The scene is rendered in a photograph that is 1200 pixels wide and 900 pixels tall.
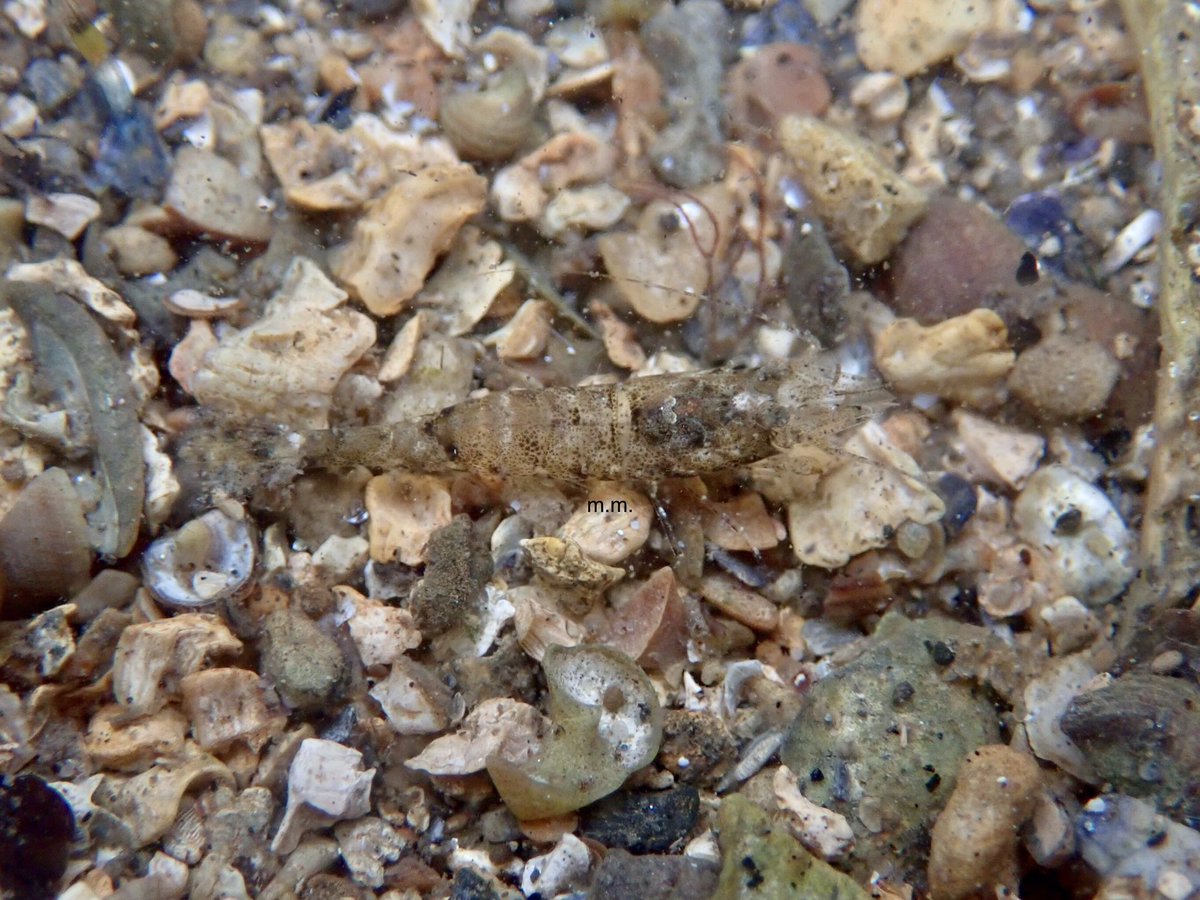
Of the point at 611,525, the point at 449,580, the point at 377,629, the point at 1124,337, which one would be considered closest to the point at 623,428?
the point at 611,525

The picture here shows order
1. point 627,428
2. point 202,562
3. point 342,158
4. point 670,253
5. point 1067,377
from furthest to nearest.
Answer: point 342,158
point 670,253
point 627,428
point 1067,377
point 202,562

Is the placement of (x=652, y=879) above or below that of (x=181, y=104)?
below

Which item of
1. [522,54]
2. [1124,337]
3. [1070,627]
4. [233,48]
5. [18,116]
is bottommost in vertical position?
[1070,627]

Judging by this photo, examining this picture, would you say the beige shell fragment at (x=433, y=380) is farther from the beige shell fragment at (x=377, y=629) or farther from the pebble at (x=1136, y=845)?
the pebble at (x=1136, y=845)

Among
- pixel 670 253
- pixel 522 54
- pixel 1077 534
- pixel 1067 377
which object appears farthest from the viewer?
pixel 522 54

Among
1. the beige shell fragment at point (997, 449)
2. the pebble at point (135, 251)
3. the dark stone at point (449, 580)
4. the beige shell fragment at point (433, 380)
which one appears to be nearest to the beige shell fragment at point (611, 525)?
the dark stone at point (449, 580)

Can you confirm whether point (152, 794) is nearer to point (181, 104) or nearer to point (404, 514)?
point (404, 514)

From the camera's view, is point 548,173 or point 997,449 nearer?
point 997,449

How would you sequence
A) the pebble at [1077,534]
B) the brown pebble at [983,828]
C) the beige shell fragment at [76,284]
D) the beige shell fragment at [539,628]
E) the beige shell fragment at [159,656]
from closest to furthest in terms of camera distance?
1. the brown pebble at [983,828]
2. the beige shell fragment at [159,656]
3. the beige shell fragment at [539,628]
4. the pebble at [1077,534]
5. the beige shell fragment at [76,284]
